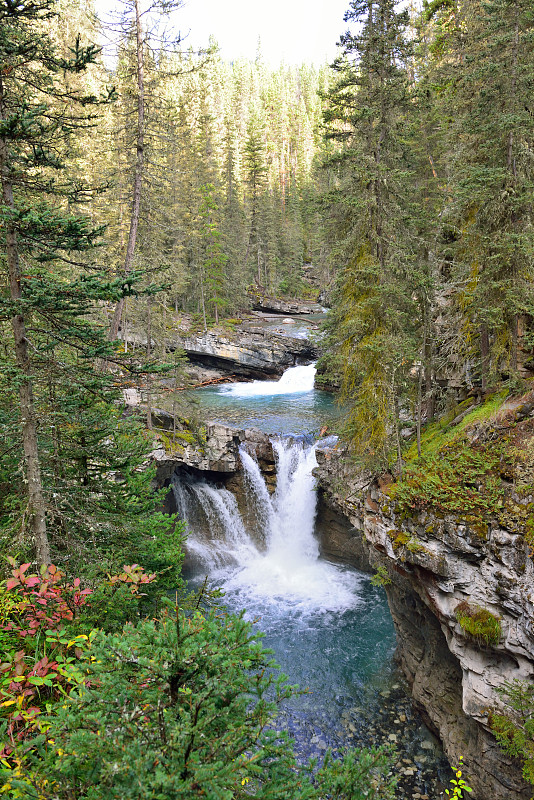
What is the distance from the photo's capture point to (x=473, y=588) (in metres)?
8.95

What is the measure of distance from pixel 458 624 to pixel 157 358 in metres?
9.27

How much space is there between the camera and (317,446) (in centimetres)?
1964

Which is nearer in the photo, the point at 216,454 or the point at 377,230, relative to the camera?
the point at 377,230

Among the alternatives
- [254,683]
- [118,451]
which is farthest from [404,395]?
[254,683]

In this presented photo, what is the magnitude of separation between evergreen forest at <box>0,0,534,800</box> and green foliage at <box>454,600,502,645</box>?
157cm

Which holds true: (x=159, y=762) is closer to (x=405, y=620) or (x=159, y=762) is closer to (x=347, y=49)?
(x=405, y=620)

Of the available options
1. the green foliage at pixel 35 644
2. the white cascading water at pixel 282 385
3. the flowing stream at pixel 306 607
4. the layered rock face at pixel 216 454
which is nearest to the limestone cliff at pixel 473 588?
the flowing stream at pixel 306 607

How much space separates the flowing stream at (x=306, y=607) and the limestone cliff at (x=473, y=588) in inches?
41.8

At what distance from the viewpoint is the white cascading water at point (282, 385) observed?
30641 mm

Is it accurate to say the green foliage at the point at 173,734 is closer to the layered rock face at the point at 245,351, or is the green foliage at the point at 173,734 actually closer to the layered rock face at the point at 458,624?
the layered rock face at the point at 458,624

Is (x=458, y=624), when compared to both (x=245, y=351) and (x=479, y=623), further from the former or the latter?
(x=245, y=351)

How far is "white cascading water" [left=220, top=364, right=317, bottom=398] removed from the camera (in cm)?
3064

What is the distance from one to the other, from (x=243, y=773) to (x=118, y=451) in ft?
20.2

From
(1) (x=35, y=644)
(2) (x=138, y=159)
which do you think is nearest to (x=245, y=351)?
(2) (x=138, y=159)
